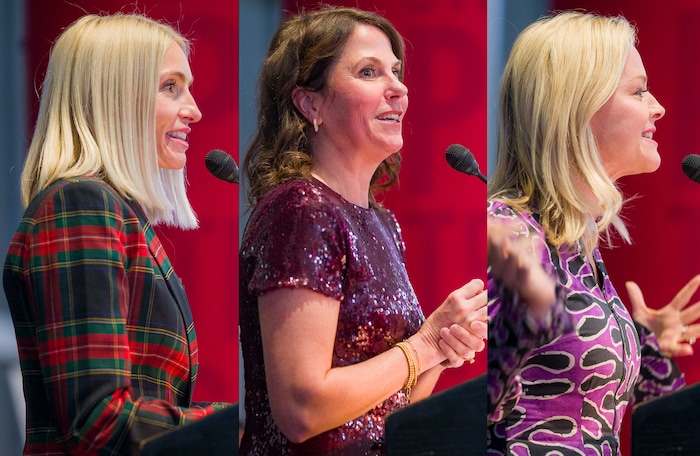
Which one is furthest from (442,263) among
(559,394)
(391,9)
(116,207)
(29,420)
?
(29,420)

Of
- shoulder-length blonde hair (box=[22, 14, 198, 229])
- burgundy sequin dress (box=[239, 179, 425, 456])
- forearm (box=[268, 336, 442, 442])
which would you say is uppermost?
shoulder-length blonde hair (box=[22, 14, 198, 229])

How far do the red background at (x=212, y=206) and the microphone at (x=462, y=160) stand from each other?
1.67 ft

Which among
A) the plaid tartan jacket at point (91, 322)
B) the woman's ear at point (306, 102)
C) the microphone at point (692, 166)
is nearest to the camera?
the plaid tartan jacket at point (91, 322)

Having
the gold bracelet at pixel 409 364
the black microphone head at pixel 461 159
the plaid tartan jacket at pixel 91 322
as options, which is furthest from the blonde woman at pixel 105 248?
the black microphone head at pixel 461 159

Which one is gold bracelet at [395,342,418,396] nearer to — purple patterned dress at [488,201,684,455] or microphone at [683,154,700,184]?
purple patterned dress at [488,201,684,455]

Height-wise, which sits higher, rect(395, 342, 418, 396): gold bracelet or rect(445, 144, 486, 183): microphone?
rect(445, 144, 486, 183): microphone

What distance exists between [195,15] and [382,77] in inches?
18.5

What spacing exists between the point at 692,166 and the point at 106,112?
4.63 ft

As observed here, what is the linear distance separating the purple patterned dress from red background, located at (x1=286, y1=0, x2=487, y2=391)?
0.30 ft

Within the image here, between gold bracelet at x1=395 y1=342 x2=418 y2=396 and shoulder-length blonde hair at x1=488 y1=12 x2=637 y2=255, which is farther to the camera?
shoulder-length blonde hair at x1=488 y1=12 x2=637 y2=255

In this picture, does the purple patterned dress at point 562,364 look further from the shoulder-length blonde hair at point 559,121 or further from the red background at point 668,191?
the red background at point 668,191

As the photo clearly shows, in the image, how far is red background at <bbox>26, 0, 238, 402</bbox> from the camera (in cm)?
233

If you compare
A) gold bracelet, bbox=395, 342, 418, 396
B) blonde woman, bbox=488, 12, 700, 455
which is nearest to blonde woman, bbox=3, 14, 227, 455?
gold bracelet, bbox=395, 342, 418, 396

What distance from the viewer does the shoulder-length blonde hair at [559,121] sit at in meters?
2.30
